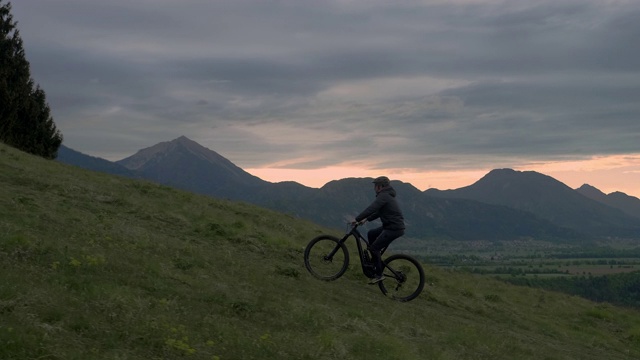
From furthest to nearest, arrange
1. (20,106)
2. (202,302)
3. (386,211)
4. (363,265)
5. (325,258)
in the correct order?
(20,106) → (325,258) → (363,265) → (386,211) → (202,302)

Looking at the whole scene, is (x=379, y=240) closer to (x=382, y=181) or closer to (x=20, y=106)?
(x=382, y=181)


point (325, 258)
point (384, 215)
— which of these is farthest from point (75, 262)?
point (384, 215)

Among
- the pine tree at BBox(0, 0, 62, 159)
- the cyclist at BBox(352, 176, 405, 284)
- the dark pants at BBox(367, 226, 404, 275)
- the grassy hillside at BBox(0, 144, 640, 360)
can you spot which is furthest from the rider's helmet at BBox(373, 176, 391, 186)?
the pine tree at BBox(0, 0, 62, 159)

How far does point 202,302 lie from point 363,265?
7341 mm

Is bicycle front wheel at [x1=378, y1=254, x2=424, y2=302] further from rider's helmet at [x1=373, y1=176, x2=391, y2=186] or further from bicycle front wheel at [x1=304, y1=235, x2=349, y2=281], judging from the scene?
rider's helmet at [x1=373, y1=176, x2=391, y2=186]

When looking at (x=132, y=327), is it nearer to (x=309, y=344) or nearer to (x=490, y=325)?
(x=309, y=344)

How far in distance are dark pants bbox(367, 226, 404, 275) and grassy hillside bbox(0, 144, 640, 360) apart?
102cm

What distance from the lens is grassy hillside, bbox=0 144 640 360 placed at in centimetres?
997

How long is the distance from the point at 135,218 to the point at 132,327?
13156 millimetres

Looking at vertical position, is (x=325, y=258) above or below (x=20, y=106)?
below

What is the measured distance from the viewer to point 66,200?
22438 millimetres

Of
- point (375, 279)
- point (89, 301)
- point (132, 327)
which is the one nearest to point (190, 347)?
point (132, 327)

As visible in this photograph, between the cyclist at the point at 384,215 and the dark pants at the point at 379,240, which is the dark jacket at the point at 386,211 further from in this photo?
the dark pants at the point at 379,240

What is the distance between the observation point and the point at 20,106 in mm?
45844
